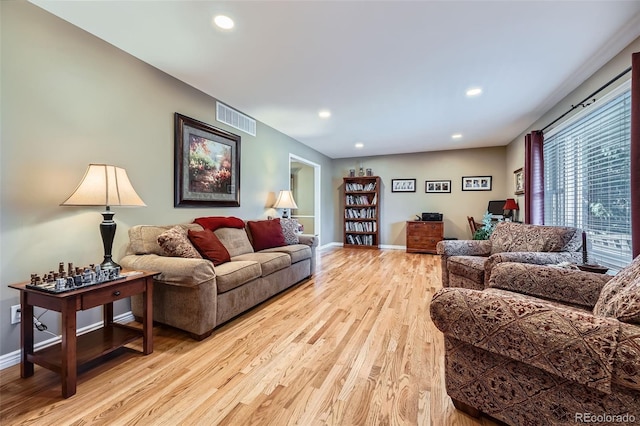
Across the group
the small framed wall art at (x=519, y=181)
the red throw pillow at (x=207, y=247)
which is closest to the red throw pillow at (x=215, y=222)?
the red throw pillow at (x=207, y=247)

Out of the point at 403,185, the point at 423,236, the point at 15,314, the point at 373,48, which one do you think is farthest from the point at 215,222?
the point at 403,185

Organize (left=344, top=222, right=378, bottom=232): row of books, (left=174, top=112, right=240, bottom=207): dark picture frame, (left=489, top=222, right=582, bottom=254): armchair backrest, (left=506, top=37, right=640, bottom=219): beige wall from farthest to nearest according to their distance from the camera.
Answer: (left=344, top=222, right=378, bottom=232): row of books < (left=174, top=112, right=240, bottom=207): dark picture frame < (left=489, top=222, right=582, bottom=254): armchair backrest < (left=506, top=37, right=640, bottom=219): beige wall

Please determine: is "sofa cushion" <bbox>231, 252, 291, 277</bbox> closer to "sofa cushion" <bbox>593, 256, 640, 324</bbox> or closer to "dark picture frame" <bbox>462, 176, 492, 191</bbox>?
"sofa cushion" <bbox>593, 256, 640, 324</bbox>

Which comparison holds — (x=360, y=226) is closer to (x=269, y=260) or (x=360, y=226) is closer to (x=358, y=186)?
(x=358, y=186)

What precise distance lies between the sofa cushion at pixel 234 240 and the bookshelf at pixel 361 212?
3.78 m

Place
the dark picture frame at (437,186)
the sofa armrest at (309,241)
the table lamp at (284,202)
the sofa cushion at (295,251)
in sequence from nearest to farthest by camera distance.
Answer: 1. the sofa cushion at (295,251)
2. the sofa armrest at (309,241)
3. the table lamp at (284,202)
4. the dark picture frame at (437,186)

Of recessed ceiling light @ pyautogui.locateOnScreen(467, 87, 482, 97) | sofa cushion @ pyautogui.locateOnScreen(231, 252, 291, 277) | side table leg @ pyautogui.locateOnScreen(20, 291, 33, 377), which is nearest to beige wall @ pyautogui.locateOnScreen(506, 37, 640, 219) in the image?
recessed ceiling light @ pyautogui.locateOnScreen(467, 87, 482, 97)

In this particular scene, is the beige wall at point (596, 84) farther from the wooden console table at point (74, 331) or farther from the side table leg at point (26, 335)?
the side table leg at point (26, 335)

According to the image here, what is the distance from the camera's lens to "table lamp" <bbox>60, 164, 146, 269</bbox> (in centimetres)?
174

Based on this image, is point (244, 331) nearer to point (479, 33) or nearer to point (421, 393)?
point (421, 393)

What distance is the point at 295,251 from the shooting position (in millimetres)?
3340

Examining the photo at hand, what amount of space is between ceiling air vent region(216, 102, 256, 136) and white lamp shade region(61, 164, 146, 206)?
5.58 feet

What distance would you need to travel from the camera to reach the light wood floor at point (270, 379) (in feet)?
4.25

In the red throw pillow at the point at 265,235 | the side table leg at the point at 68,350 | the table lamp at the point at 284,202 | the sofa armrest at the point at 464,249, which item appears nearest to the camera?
the side table leg at the point at 68,350
